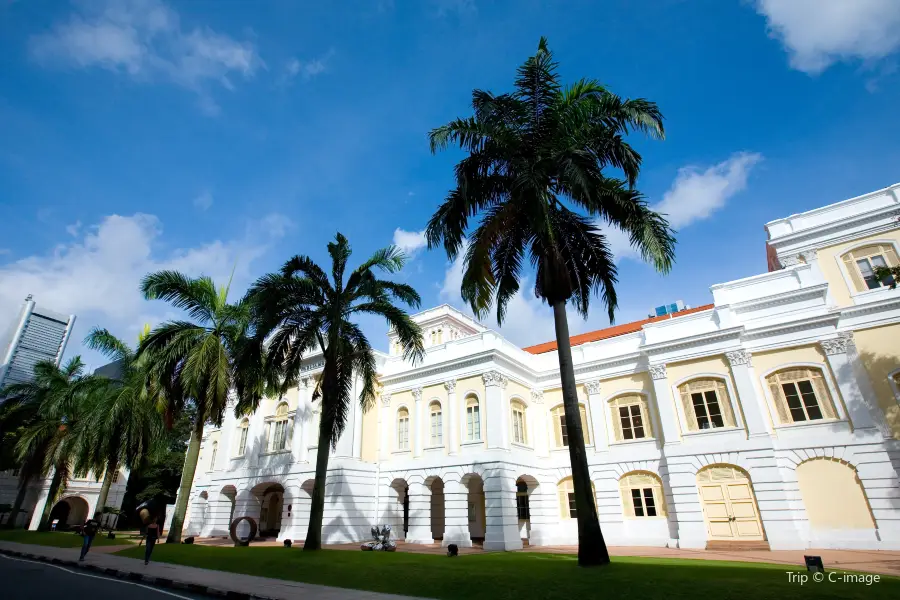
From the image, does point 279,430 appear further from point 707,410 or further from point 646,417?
point 707,410

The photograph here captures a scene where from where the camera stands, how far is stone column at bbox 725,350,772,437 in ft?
60.5

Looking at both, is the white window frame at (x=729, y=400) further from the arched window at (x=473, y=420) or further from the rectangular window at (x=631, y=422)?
the arched window at (x=473, y=420)

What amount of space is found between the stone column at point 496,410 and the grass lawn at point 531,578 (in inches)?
331

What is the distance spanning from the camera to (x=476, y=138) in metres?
12.8

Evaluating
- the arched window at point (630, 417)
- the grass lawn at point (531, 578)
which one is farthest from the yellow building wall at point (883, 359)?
the grass lawn at point (531, 578)

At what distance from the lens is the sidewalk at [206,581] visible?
9.13 m

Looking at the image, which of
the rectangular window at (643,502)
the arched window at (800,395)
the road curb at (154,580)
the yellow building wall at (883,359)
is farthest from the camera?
the rectangular window at (643,502)

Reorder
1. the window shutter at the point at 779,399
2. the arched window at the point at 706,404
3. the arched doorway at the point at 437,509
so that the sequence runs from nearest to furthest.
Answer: the window shutter at the point at 779,399 → the arched window at the point at 706,404 → the arched doorway at the point at 437,509

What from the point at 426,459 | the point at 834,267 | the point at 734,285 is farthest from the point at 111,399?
the point at 834,267

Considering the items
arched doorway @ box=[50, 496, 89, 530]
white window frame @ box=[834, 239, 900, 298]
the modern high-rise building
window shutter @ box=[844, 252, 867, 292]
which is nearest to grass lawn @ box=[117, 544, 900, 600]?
white window frame @ box=[834, 239, 900, 298]

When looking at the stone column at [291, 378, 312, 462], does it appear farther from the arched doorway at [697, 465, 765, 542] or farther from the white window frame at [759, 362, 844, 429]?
the white window frame at [759, 362, 844, 429]

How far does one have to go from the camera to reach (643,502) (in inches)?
806

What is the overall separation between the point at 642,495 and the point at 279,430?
19.9 m

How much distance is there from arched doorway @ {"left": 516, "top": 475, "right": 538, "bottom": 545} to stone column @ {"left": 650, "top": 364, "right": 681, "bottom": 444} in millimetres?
6401
